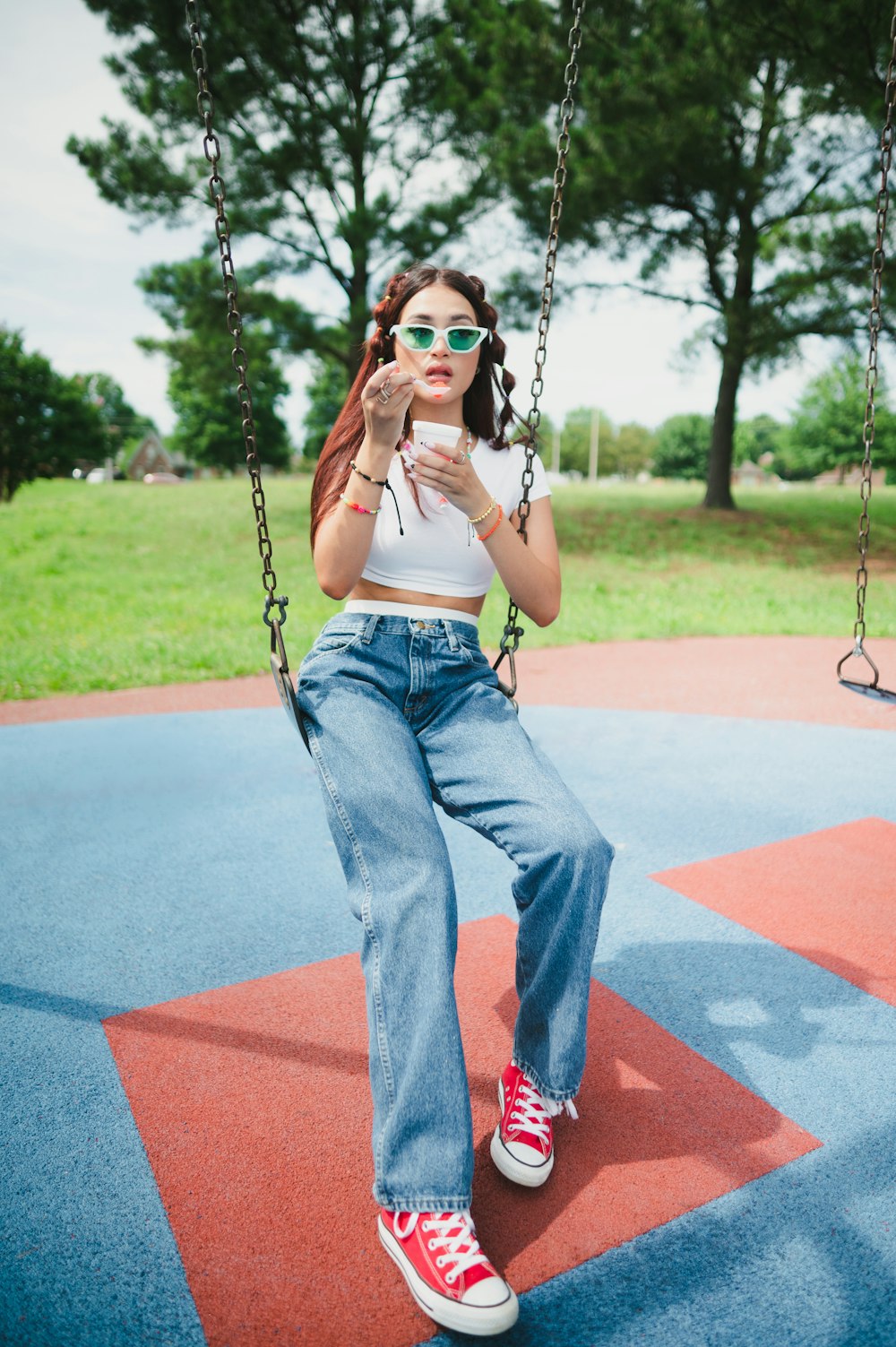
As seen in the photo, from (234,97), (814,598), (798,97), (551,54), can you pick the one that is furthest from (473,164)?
(814,598)

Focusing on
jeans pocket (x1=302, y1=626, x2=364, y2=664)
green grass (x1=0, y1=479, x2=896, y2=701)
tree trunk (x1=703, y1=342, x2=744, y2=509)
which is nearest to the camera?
jeans pocket (x1=302, y1=626, x2=364, y2=664)

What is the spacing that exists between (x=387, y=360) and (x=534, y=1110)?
1707 millimetres

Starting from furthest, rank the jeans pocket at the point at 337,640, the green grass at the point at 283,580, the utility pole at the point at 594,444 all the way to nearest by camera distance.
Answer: the utility pole at the point at 594,444
the green grass at the point at 283,580
the jeans pocket at the point at 337,640

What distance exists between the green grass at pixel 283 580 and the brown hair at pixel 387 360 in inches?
188

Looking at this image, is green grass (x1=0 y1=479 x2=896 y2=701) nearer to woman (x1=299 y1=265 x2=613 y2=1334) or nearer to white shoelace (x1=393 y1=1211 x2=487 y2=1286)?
woman (x1=299 y1=265 x2=613 y2=1334)

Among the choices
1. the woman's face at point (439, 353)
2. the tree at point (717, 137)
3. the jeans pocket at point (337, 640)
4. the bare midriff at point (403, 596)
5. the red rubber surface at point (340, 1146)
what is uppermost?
the tree at point (717, 137)

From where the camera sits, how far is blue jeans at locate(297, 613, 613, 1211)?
149cm

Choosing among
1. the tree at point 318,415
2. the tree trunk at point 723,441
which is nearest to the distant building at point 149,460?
the tree at point 318,415

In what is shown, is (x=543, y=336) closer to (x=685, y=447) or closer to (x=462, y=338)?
(x=462, y=338)

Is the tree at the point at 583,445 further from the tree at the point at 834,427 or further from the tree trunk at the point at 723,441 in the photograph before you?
the tree trunk at the point at 723,441

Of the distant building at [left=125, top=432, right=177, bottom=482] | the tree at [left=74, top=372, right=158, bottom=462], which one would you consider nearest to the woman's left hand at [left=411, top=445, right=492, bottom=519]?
the tree at [left=74, top=372, right=158, bottom=462]

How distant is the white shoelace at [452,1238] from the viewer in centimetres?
141

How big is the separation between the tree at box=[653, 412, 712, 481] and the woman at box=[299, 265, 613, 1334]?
66287 mm

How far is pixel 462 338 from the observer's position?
2.06 metres
